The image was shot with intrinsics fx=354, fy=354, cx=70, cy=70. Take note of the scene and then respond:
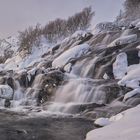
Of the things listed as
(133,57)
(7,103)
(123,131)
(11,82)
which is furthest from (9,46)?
(123,131)

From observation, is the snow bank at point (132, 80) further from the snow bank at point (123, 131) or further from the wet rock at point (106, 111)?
the snow bank at point (123, 131)

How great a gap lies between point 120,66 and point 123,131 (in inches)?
457

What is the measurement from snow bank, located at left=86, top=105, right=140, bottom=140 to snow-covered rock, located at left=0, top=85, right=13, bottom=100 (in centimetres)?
1167

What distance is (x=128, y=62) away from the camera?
21328mm

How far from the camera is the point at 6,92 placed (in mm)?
22234

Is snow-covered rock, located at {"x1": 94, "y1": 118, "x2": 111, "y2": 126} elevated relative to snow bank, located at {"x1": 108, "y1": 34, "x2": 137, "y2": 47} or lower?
lower

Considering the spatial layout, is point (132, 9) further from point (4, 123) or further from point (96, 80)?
point (4, 123)

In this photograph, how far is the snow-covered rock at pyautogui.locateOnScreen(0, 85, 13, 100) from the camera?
21.9 metres

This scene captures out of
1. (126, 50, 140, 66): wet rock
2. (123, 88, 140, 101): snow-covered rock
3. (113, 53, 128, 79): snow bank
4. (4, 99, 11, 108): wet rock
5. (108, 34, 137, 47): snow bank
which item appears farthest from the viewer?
(108, 34, 137, 47): snow bank

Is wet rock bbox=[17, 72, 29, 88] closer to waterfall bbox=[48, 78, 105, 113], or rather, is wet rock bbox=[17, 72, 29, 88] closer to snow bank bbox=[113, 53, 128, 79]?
waterfall bbox=[48, 78, 105, 113]

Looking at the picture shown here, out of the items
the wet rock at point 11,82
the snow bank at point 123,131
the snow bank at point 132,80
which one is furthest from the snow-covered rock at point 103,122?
the wet rock at point 11,82

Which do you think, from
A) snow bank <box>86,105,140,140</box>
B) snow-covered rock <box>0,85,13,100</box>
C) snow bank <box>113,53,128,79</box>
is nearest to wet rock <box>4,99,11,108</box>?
snow-covered rock <box>0,85,13,100</box>

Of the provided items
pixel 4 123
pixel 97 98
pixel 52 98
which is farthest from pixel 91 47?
pixel 4 123

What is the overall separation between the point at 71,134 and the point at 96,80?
7.76 m
